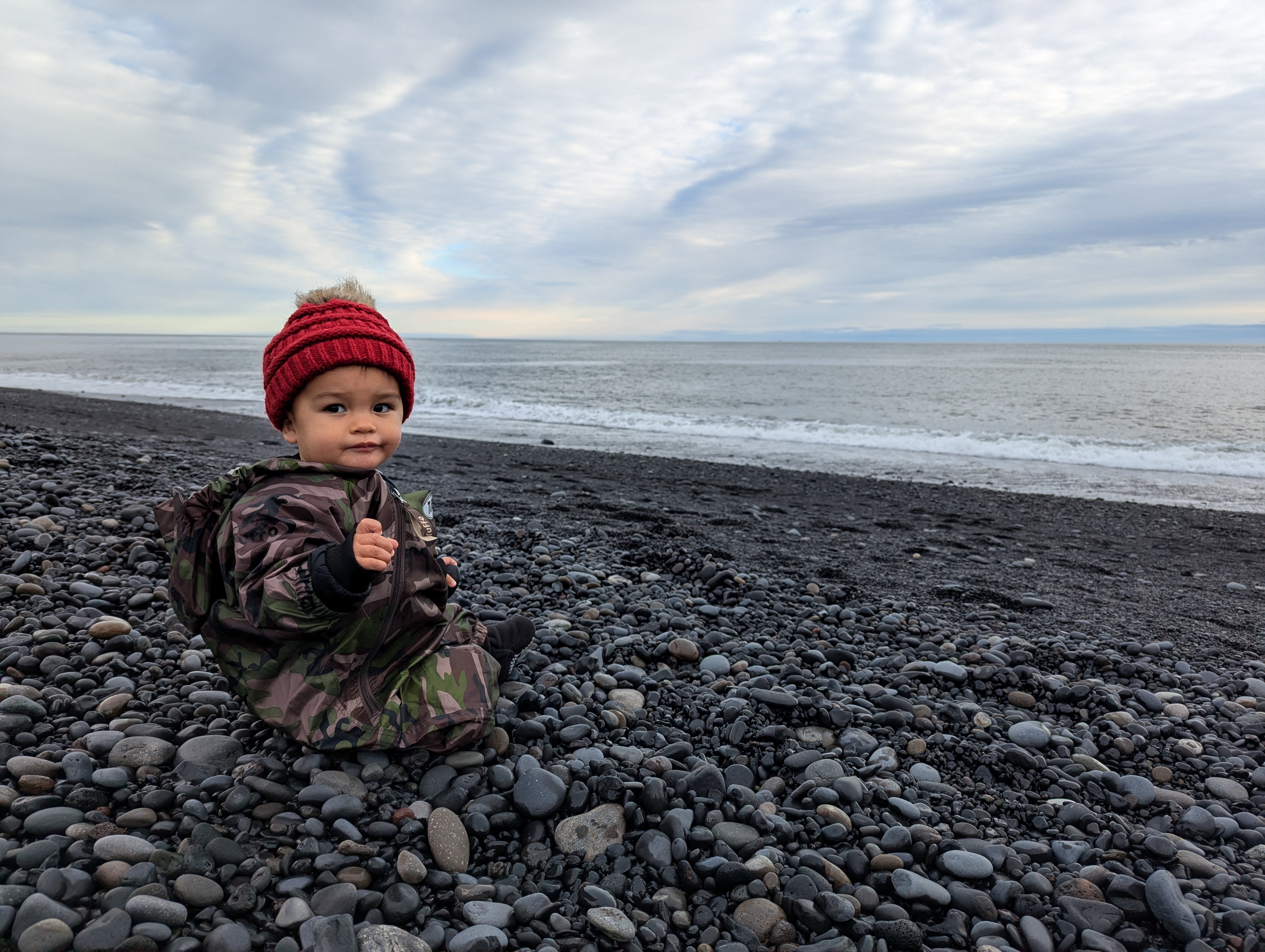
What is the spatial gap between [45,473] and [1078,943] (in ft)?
26.8

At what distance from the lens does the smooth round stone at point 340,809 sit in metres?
2.44

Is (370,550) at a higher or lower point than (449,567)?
higher

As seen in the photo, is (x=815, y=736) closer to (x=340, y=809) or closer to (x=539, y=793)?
(x=539, y=793)

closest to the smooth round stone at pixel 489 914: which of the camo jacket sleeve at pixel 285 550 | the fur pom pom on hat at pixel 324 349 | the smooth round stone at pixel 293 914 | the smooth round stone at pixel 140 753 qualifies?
the smooth round stone at pixel 293 914

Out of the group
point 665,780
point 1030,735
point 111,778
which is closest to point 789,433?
point 1030,735

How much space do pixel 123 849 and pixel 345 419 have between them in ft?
5.04

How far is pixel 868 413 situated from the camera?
82.3 ft

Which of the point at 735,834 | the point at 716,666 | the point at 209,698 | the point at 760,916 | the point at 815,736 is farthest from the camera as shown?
the point at 716,666

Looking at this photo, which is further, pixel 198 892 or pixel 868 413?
pixel 868 413

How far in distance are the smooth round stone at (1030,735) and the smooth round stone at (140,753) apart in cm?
364

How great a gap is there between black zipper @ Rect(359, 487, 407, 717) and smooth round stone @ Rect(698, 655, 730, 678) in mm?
1841

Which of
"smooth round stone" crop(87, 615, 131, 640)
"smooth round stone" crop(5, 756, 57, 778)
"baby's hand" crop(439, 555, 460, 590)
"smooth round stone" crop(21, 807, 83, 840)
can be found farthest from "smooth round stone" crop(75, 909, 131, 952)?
"smooth round stone" crop(87, 615, 131, 640)

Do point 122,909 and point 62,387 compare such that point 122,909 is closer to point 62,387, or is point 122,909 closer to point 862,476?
point 862,476

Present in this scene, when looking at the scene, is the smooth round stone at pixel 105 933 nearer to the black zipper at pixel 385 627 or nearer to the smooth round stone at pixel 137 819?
the smooth round stone at pixel 137 819
